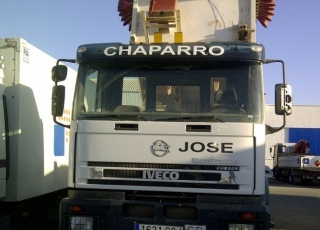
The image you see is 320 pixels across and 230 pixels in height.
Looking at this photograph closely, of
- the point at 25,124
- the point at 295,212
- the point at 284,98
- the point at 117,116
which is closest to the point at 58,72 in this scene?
the point at 117,116

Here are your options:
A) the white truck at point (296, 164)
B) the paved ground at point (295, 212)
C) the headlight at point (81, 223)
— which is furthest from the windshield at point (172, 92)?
the white truck at point (296, 164)

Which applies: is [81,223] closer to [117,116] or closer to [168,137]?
[117,116]

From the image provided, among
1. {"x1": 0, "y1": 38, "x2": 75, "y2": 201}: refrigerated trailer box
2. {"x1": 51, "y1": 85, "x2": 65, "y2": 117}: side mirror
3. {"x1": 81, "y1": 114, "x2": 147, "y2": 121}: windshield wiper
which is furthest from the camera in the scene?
{"x1": 0, "y1": 38, "x2": 75, "y2": 201}: refrigerated trailer box

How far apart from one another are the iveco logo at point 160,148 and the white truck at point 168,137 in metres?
0.01

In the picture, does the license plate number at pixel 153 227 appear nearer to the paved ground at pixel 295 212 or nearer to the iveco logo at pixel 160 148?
the iveco logo at pixel 160 148

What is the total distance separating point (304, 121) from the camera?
150ft

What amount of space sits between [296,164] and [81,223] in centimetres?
2396

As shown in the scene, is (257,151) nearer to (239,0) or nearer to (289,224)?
(239,0)

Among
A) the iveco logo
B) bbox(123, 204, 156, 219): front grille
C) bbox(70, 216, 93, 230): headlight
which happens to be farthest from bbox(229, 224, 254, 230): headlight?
bbox(70, 216, 93, 230): headlight

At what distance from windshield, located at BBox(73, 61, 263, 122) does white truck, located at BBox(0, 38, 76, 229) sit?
4.82ft

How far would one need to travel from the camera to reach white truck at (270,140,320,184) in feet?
89.3

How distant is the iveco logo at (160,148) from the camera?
20.1 ft

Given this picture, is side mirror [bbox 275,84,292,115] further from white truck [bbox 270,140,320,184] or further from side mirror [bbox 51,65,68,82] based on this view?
white truck [bbox 270,140,320,184]

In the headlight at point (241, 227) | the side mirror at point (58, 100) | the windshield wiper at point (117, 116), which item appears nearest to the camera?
the headlight at point (241, 227)
